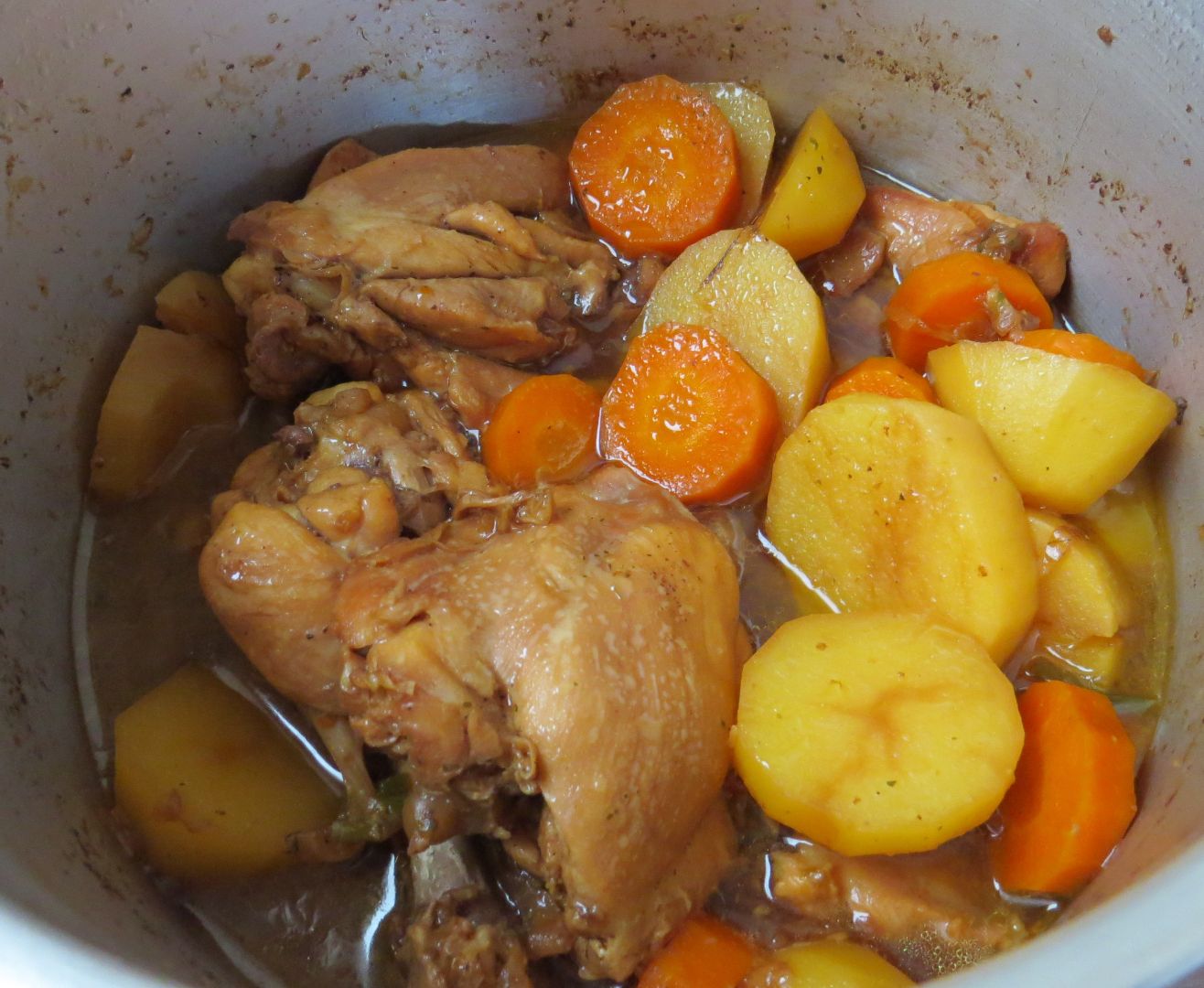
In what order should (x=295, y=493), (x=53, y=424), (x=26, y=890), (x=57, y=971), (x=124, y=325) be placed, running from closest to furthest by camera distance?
1. (x=57, y=971)
2. (x=26, y=890)
3. (x=295, y=493)
4. (x=53, y=424)
5. (x=124, y=325)

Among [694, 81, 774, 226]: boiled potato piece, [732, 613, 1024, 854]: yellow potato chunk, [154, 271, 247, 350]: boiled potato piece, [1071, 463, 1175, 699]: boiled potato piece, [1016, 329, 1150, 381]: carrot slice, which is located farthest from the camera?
[694, 81, 774, 226]: boiled potato piece

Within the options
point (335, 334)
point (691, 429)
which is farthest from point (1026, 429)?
point (335, 334)

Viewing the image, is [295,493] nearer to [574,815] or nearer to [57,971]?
[574,815]

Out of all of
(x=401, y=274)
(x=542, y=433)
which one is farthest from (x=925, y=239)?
(x=401, y=274)

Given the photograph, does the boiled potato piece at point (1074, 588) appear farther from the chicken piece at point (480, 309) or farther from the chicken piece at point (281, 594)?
the chicken piece at point (281, 594)

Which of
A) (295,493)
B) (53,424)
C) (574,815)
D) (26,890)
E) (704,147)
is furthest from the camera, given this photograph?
(704,147)

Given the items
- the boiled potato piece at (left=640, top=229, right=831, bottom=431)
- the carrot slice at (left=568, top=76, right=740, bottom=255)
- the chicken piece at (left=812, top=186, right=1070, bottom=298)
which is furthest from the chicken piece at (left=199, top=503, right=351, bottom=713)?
the chicken piece at (left=812, top=186, right=1070, bottom=298)

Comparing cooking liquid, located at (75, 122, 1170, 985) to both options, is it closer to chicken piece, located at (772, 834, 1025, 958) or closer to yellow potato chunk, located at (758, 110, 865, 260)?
chicken piece, located at (772, 834, 1025, 958)
